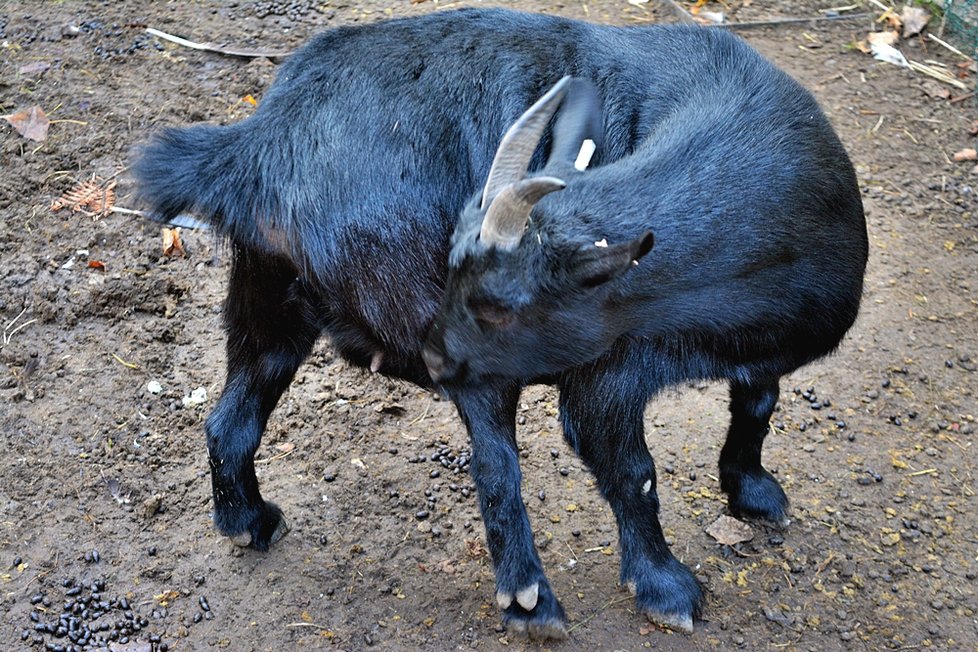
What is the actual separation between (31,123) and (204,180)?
3217 millimetres

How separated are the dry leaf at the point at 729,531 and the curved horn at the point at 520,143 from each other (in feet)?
5.94

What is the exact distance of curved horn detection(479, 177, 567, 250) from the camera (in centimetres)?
310

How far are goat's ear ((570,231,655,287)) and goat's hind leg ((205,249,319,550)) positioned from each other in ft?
3.71

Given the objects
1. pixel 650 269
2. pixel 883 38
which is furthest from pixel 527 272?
pixel 883 38

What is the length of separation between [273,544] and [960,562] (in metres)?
2.64

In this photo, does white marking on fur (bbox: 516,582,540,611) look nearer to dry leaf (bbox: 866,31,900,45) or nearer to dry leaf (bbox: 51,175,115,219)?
dry leaf (bbox: 51,175,115,219)

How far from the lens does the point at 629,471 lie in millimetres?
3873

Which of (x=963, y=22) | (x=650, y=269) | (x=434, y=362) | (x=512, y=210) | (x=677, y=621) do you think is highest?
(x=512, y=210)

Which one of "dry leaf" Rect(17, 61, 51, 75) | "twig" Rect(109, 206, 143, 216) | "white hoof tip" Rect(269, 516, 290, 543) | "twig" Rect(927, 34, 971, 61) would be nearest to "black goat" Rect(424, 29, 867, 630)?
"white hoof tip" Rect(269, 516, 290, 543)

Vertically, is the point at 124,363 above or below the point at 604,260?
below

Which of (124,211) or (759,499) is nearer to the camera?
(759,499)

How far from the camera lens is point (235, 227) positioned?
376 centimetres

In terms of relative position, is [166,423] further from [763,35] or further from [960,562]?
[763,35]

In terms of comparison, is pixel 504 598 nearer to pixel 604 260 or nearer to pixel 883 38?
pixel 604 260
